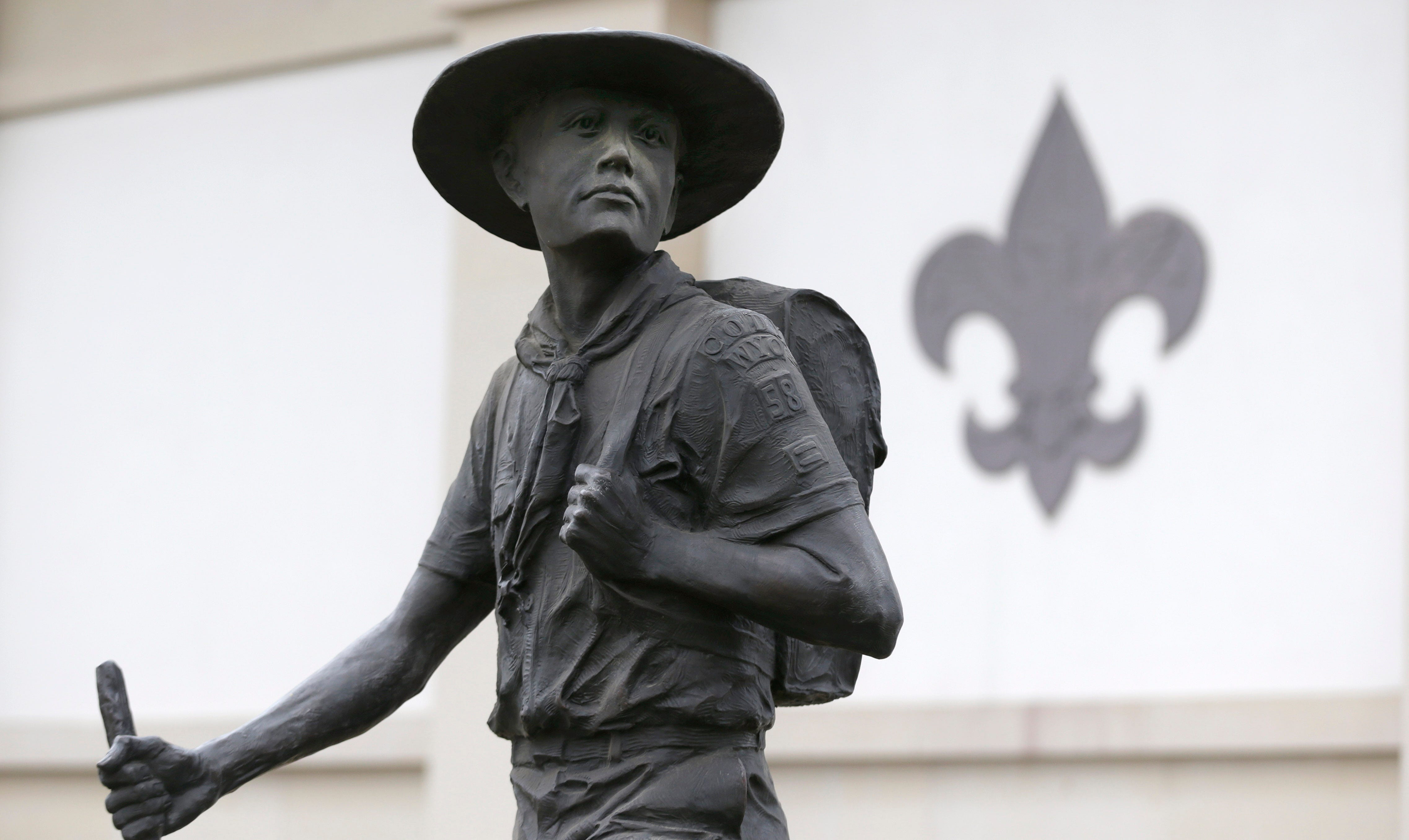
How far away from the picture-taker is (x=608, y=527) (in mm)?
2828

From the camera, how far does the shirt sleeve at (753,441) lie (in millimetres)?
2928

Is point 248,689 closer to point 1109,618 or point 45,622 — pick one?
point 45,622

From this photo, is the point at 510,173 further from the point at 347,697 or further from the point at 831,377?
the point at 347,697

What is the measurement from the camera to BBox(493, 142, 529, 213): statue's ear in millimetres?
3297

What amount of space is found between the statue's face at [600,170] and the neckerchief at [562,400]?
72 mm

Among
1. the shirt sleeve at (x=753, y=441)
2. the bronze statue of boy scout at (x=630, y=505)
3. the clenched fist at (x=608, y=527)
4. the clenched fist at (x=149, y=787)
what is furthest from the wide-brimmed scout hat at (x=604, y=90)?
the clenched fist at (x=149, y=787)

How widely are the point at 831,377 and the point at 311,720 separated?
1.00m

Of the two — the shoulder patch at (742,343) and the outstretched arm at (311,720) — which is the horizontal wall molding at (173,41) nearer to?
the outstretched arm at (311,720)

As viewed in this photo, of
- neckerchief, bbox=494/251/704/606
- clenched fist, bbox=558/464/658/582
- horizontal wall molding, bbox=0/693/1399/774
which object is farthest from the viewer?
horizontal wall molding, bbox=0/693/1399/774

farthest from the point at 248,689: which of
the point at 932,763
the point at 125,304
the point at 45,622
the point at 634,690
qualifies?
the point at 634,690

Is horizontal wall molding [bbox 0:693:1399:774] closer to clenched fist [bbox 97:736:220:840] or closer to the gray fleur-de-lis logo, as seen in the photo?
Answer: the gray fleur-de-lis logo

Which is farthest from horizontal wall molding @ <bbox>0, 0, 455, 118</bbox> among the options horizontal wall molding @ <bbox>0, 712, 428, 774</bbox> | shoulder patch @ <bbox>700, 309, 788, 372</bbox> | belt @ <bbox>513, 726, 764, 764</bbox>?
belt @ <bbox>513, 726, 764, 764</bbox>

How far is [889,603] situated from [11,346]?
9.56 metres

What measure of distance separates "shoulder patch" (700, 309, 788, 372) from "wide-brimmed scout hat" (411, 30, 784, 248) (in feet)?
1.09
